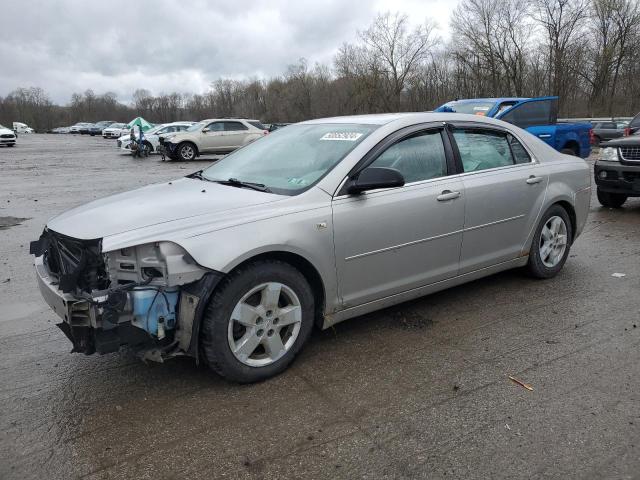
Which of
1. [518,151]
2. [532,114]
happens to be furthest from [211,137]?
[518,151]

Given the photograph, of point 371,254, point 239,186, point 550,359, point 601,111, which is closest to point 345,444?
point 371,254

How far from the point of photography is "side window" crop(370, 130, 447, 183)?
12.8ft

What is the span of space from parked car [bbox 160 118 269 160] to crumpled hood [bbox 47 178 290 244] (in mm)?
18289

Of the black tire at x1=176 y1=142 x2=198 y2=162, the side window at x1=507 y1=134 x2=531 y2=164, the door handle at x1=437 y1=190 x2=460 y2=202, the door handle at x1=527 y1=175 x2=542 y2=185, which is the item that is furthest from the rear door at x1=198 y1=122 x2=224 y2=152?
the door handle at x1=437 y1=190 x2=460 y2=202

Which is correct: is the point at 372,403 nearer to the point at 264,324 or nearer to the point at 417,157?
the point at 264,324

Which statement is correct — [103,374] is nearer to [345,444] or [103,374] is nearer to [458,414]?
[345,444]

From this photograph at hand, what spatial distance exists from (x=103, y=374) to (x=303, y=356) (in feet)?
4.26

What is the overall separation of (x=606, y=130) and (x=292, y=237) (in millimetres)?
25494

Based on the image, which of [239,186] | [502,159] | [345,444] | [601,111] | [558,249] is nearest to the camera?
[345,444]

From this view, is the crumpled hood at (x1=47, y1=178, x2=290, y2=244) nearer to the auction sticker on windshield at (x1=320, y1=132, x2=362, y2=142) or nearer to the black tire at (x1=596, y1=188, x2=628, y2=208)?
the auction sticker on windshield at (x1=320, y1=132, x2=362, y2=142)

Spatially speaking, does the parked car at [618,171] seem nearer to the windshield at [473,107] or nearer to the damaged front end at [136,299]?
the windshield at [473,107]

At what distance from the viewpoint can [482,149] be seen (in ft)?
14.9

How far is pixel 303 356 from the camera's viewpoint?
3.62 meters

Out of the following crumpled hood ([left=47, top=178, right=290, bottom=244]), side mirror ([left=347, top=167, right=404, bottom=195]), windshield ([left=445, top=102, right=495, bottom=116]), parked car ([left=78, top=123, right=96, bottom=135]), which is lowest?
crumpled hood ([left=47, top=178, right=290, bottom=244])
